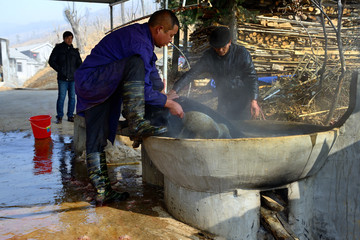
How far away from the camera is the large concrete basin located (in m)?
2.39

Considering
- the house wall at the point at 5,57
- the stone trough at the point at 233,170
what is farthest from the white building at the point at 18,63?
the stone trough at the point at 233,170

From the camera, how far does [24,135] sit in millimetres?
6422

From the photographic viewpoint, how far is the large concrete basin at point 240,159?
94.1 inches

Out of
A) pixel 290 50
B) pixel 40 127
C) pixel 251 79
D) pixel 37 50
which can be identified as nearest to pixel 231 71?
pixel 251 79

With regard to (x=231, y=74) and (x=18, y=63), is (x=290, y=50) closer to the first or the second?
(x=231, y=74)

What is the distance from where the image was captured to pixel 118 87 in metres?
2.93

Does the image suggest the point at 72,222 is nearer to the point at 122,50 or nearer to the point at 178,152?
the point at 178,152

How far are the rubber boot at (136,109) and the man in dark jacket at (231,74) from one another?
160cm

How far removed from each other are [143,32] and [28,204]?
2.05 metres

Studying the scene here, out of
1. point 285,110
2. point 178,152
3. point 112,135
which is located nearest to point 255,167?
point 178,152

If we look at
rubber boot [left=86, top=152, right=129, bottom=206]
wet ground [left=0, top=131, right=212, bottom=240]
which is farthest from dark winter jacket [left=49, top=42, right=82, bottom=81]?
rubber boot [left=86, top=152, right=129, bottom=206]

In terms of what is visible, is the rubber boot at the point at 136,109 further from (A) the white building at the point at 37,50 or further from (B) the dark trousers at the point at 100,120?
(A) the white building at the point at 37,50

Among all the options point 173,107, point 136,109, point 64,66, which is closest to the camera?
point 136,109

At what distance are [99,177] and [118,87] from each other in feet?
3.01
